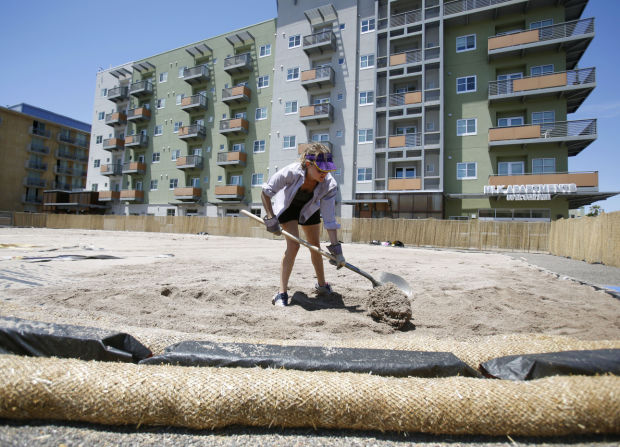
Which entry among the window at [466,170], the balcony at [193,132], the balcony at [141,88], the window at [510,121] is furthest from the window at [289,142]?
the balcony at [141,88]

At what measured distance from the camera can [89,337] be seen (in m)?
1.54

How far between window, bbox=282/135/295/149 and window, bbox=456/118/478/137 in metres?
13.6

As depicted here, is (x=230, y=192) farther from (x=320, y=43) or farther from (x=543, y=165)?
(x=543, y=165)

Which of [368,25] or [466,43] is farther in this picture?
[368,25]

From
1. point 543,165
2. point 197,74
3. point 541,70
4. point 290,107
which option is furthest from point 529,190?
point 197,74

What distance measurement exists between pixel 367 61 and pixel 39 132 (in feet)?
174

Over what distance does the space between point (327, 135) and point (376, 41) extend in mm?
8339

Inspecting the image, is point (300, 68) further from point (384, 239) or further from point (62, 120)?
point (62, 120)

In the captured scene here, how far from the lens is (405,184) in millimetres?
23016

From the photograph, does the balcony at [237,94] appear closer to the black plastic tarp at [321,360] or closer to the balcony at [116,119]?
the balcony at [116,119]

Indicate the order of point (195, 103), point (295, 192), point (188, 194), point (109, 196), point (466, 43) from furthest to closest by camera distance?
1. point (109, 196)
2. point (195, 103)
3. point (188, 194)
4. point (466, 43)
5. point (295, 192)

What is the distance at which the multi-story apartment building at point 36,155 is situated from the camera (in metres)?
45.3

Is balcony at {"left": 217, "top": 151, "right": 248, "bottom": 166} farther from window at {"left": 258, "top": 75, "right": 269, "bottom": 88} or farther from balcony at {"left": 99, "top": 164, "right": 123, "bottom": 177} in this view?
balcony at {"left": 99, "top": 164, "right": 123, "bottom": 177}

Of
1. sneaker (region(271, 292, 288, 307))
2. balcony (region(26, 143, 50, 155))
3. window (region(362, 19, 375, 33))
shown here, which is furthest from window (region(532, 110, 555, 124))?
balcony (region(26, 143, 50, 155))
